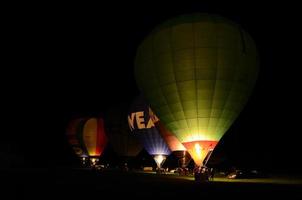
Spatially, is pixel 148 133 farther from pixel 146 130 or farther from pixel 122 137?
pixel 122 137

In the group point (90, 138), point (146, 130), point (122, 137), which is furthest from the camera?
point (90, 138)

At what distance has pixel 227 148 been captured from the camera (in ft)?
197

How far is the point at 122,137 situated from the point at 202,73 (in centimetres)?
2254

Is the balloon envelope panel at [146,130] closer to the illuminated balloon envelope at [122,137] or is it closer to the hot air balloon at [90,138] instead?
the illuminated balloon envelope at [122,137]

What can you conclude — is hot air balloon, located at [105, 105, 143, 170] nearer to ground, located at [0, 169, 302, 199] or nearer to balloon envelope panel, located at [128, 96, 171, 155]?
balloon envelope panel, located at [128, 96, 171, 155]

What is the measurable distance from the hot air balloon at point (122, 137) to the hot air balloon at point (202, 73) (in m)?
20.1

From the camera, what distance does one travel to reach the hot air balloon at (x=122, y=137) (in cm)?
4288

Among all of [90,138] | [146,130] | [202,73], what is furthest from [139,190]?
[90,138]

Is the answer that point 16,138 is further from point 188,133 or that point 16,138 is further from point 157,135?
point 188,133

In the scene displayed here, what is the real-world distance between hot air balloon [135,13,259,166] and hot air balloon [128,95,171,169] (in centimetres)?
1234

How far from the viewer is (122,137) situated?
43.1m

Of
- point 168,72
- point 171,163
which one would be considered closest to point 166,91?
point 168,72

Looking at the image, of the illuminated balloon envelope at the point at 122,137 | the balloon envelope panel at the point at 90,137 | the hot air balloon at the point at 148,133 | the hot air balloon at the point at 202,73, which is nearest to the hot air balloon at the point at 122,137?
the illuminated balloon envelope at the point at 122,137

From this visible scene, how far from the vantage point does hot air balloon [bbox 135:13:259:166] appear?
22.0 meters
